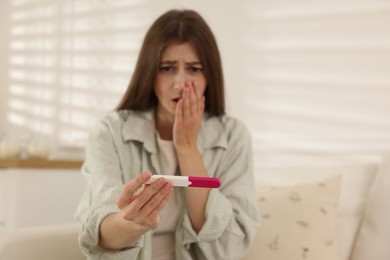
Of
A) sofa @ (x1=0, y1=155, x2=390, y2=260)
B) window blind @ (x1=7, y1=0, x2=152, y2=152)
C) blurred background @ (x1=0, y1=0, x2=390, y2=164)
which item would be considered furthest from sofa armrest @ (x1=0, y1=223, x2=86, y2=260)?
window blind @ (x1=7, y1=0, x2=152, y2=152)

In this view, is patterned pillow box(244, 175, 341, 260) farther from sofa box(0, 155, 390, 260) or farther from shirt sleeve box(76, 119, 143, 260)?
shirt sleeve box(76, 119, 143, 260)

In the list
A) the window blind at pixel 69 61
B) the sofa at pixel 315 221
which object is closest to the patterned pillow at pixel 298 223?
the sofa at pixel 315 221

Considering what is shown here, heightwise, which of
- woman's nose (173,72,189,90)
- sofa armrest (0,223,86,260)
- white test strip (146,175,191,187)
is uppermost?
woman's nose (173,72,189,90)

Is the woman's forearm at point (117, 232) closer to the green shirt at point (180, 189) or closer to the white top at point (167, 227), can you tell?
the green shirt at point (180, 189)

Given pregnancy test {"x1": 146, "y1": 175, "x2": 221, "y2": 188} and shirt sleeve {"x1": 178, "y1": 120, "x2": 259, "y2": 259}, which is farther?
shirt sleeve {"x1": 178, "y1": 120, "x2": 259, "y2": 259}

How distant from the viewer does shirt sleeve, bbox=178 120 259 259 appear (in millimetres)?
1143

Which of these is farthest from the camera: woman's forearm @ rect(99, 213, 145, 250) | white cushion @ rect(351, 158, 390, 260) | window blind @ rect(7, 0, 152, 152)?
window blind @ rect(7, 0, 152, 152)

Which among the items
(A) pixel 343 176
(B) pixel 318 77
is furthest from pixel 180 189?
(B) pixel 318 77

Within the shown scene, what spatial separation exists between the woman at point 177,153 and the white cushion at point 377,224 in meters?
0.39

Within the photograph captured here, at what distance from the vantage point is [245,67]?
6.43 ft

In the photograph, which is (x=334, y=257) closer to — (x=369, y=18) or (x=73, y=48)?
(x=369, y=18)

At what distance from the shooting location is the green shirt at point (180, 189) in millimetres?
1092

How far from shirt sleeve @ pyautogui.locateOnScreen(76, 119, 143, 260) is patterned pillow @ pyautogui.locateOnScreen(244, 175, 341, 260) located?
1.24 ft

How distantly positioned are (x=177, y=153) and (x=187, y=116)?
90 millimetres
